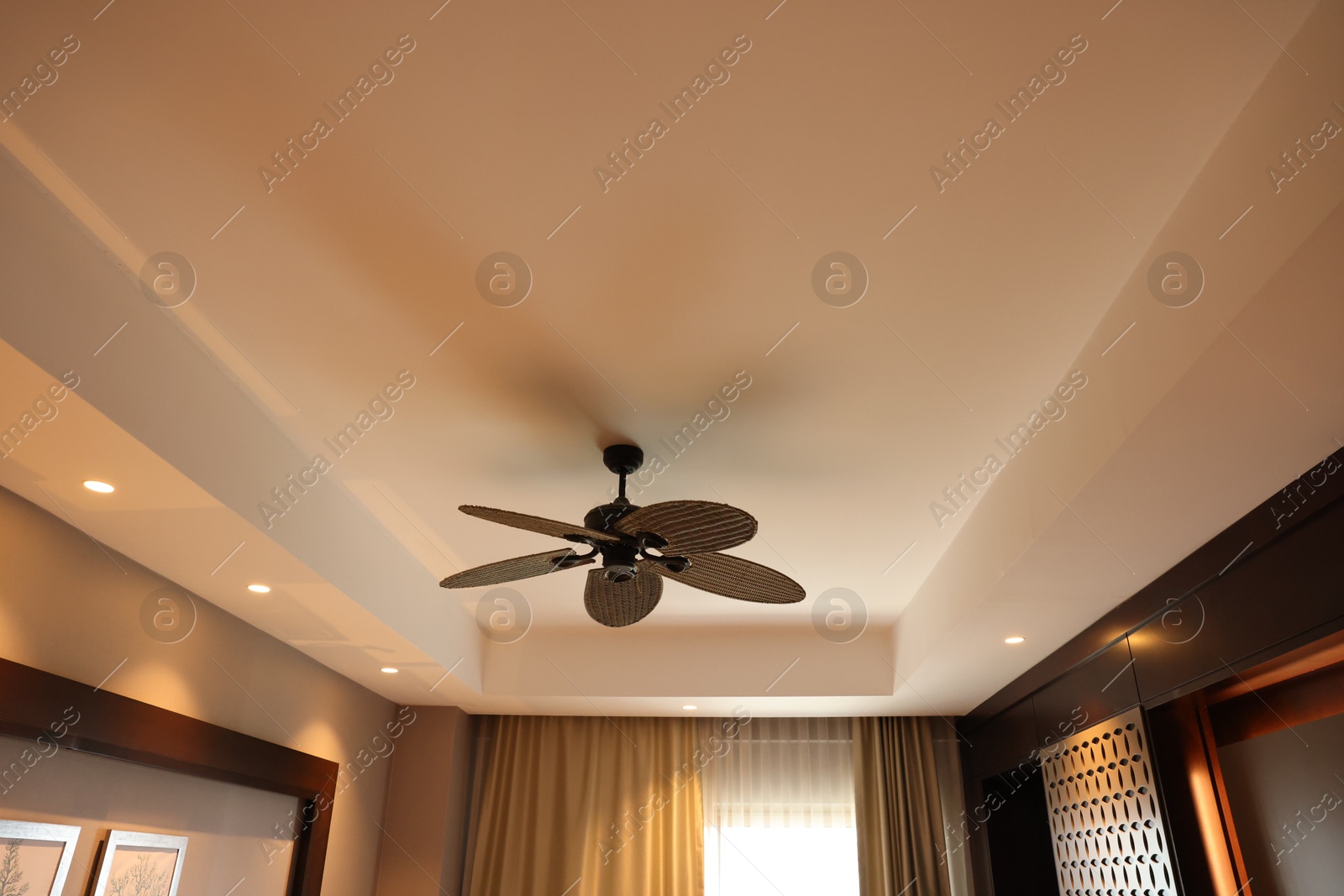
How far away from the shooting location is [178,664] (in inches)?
112

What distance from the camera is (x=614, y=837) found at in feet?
15.2

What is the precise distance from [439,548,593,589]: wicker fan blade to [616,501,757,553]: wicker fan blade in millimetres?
268

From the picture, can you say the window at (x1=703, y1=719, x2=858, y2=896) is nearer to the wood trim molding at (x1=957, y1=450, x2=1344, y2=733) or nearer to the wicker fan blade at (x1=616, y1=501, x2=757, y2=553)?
the wood trim molding at (x1=957, y1=450, x2=1344, y2=733)

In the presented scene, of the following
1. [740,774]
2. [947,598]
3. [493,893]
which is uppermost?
[947,598]

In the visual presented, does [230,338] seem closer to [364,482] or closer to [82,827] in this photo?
[364,482]

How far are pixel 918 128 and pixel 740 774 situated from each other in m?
3.98

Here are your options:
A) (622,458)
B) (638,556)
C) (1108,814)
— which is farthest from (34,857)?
(1108,814)

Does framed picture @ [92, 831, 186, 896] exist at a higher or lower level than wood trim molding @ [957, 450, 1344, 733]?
lower

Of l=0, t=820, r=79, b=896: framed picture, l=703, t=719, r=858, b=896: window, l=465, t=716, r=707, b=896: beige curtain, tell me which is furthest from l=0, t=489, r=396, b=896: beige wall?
l=703, t=719, r=858, b=896: window

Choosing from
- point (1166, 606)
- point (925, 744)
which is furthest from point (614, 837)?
point (1166, 606)

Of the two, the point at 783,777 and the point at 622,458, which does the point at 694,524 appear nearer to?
the point at 622,458

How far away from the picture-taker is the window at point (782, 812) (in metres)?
4.56

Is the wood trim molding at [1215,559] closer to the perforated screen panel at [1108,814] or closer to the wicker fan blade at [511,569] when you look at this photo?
the perforated screen panel at [1108,814]

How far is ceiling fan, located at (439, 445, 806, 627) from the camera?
6.68 feet
